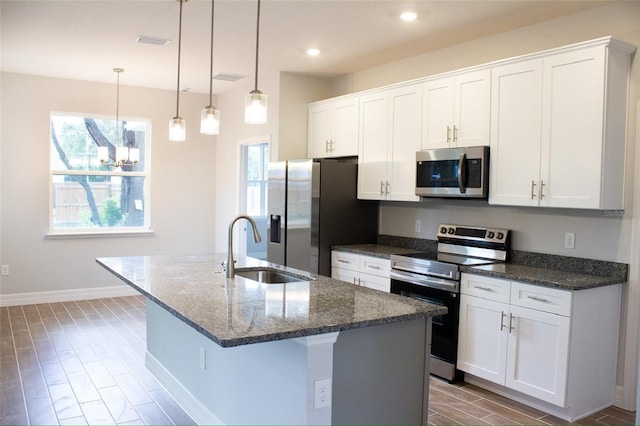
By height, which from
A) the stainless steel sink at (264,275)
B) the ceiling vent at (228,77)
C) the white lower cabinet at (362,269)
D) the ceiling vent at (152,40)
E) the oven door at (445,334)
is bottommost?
the oven door at (445,334)

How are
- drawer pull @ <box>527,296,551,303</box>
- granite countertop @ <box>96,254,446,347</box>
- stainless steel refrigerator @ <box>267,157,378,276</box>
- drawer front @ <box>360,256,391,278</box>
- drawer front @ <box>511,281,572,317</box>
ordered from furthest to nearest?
stainless steel refrigerator @ <box>267,157,378,276</box> → drawer front @ <box>360,256,391,278</box> → drawer pull @ <box>527,296,551,303</box> → drawer front @ <box>511,281,572,317</box> → granite countertop @ <box>96,254,446,347</box>

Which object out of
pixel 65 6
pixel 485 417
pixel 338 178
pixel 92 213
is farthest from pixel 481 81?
pixel 92 213

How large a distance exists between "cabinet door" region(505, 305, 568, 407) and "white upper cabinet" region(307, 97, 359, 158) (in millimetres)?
2349

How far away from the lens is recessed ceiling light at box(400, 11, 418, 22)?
144 inches

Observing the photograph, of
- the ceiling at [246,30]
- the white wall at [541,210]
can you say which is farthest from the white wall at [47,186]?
the white wall at [541,210]

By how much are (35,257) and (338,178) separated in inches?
148

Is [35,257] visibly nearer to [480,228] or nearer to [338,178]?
[338,178]

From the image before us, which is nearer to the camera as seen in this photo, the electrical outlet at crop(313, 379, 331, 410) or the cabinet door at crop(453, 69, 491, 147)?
the electrical outlet at crop(313, 379, 331, 410)

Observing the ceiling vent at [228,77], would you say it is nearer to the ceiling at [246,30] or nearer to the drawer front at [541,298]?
the ceiling at [246,30]

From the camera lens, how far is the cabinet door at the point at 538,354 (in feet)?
10.3

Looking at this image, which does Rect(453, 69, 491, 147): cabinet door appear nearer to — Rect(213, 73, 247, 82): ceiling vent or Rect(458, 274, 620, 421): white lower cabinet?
Rect(458, 274, 620, 421): white lower cabinet

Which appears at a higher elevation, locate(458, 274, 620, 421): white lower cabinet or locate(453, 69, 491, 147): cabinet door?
locate(453, 69, 491, 147): cabinet door

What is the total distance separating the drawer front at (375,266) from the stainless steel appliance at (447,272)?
0.28 ft

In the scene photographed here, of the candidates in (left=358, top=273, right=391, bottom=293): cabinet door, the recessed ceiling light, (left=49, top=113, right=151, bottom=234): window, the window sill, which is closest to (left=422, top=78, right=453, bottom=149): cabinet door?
the recessed ceiling light
